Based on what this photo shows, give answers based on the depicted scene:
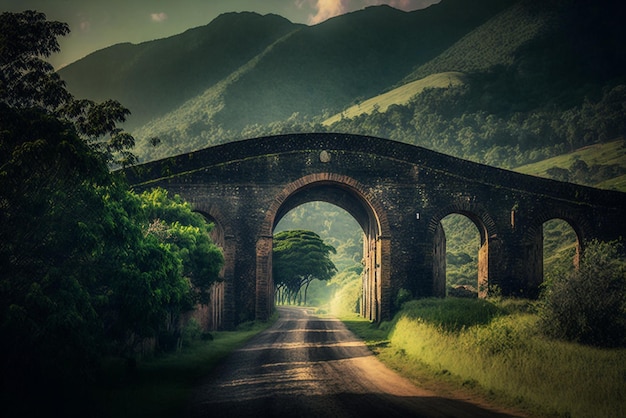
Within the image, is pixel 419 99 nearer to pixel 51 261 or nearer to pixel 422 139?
pixel 422 139

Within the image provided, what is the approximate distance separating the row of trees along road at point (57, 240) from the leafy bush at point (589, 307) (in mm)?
9579

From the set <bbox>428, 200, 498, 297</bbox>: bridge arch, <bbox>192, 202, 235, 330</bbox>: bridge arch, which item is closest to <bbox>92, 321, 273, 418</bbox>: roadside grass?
<bbox>192, 202, 235, 330</bbox>: bridge arch

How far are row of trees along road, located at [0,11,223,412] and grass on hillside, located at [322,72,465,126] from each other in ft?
363

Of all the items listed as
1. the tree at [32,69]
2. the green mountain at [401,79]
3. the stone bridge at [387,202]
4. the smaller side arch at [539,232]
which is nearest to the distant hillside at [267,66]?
the green mountain at [401,79]

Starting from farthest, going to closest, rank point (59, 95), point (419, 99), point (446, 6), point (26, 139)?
1. point (446, 6)
2. point (419, 99)
3. point (59, 95)
4. point (26, 139)

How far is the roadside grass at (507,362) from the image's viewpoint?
9.21m

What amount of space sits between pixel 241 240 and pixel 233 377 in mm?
13280

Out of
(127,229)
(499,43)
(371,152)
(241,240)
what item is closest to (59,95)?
(127,229)

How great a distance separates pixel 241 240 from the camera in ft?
83.7

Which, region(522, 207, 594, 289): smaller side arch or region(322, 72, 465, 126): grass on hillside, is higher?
region(322, 72, 465, 126): grass on hillside

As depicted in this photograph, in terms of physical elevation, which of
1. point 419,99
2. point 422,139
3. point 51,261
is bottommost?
point 51,261

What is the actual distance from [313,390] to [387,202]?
606 inches

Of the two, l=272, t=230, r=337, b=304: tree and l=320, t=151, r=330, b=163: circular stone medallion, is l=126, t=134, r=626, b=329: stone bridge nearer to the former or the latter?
l=320, t=151, r=330, b=163: circular stone medallion

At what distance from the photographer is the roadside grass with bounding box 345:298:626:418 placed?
9.21 meters
